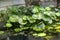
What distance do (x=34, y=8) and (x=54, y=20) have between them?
474 mm

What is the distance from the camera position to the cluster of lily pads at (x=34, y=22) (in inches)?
144

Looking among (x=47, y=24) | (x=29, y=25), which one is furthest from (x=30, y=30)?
(x=47, y=24)

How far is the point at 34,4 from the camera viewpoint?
452 cm

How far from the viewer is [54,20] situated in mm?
3943

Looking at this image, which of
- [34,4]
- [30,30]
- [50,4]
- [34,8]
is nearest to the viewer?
[30,30]

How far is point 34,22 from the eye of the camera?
3791mm

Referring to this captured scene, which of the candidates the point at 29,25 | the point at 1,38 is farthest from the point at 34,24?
the point at 1,38

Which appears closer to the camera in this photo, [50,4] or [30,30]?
[30,30]

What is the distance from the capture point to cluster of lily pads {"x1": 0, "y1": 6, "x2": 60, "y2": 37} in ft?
12.0

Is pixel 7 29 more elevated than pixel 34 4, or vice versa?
pixel 34 4

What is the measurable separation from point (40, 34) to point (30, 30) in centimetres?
26

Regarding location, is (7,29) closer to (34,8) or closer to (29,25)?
(29,25)

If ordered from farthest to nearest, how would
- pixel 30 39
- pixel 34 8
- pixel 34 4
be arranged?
pixel 34 4 → pixel 34 8 → pixel 30 39

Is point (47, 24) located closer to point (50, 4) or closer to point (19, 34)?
point (19, 34)
